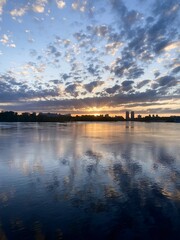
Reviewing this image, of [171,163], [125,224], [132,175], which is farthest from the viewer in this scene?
[171,163]

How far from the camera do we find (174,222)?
9.38 m

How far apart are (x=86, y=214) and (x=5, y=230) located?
10.4ft

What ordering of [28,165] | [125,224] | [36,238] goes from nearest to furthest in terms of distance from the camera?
[36,238] < [125,224] < [28,165]

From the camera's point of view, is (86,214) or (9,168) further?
(9,168)

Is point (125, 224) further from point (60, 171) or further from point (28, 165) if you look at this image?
point (28, 165)

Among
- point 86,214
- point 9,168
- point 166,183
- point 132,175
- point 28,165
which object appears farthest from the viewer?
point 28,165

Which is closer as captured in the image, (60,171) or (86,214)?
(86,214)

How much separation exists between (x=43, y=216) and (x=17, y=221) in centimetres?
101

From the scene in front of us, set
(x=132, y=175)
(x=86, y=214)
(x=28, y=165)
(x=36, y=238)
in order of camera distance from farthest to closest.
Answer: (x=28, y=165) → (x=132, y=175) → (x=86, y=214) → (x=36, y=238)

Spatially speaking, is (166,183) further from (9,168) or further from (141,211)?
(9,168)

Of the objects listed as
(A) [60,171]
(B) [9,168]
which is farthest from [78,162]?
(B) [9,168]

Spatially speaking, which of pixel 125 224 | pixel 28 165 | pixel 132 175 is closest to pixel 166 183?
pixel 132 175

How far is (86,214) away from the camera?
33.0 ft

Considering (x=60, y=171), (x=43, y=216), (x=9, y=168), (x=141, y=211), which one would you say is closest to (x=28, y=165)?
(x=9, y=168)
